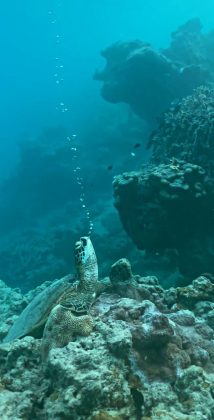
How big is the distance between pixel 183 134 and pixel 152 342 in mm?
7872

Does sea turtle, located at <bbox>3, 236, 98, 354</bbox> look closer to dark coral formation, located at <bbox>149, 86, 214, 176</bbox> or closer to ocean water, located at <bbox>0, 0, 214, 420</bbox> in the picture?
ocean water, located at <bbox>0, 0, 214, 420</bbox>

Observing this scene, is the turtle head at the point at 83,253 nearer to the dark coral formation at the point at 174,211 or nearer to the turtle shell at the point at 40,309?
the turtle shell at the point at 40,309

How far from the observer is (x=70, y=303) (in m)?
3.73

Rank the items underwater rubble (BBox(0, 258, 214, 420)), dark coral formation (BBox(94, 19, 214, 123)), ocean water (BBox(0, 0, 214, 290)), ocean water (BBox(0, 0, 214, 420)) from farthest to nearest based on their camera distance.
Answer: dark coral formation (BBox(94, 19, 214, 123)) → ocean water (BBox(0, 0, 214, 290)) → ocean water (BBox(0, 0, 214, 420)) → underwater rubble (BBox(0, 258, 214, 420))

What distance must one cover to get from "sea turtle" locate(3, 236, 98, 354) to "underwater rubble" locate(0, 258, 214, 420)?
14 cm

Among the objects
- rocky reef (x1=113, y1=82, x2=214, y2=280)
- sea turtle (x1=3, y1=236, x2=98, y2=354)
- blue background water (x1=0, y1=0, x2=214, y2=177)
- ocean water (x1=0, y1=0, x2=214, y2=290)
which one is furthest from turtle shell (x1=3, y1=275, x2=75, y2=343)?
blue background water (x1=0, y1=0, x2=214, y2=177)

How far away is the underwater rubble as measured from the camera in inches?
102

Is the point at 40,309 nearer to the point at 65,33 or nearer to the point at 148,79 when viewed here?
the point at 148,79

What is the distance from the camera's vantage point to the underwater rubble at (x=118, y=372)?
2.58 metres

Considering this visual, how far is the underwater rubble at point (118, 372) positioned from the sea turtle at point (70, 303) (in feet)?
0.45

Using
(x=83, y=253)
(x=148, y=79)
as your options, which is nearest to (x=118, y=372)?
(x=83, y=253)

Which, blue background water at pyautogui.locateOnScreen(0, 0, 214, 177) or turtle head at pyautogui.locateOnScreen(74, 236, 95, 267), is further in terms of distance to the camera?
blue background water at pyautogui.locateOnScreen(0, 0, 214, 177)

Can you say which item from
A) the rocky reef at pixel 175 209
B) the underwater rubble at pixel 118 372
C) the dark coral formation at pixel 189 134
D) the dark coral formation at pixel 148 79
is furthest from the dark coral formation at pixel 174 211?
the dark coral formation at pixel 148 79

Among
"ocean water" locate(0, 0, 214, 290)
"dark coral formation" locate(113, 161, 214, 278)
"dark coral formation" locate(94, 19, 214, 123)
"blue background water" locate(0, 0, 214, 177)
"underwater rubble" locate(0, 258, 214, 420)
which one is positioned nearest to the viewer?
"underwater rubble" locate(0, 258, 214, 420)
